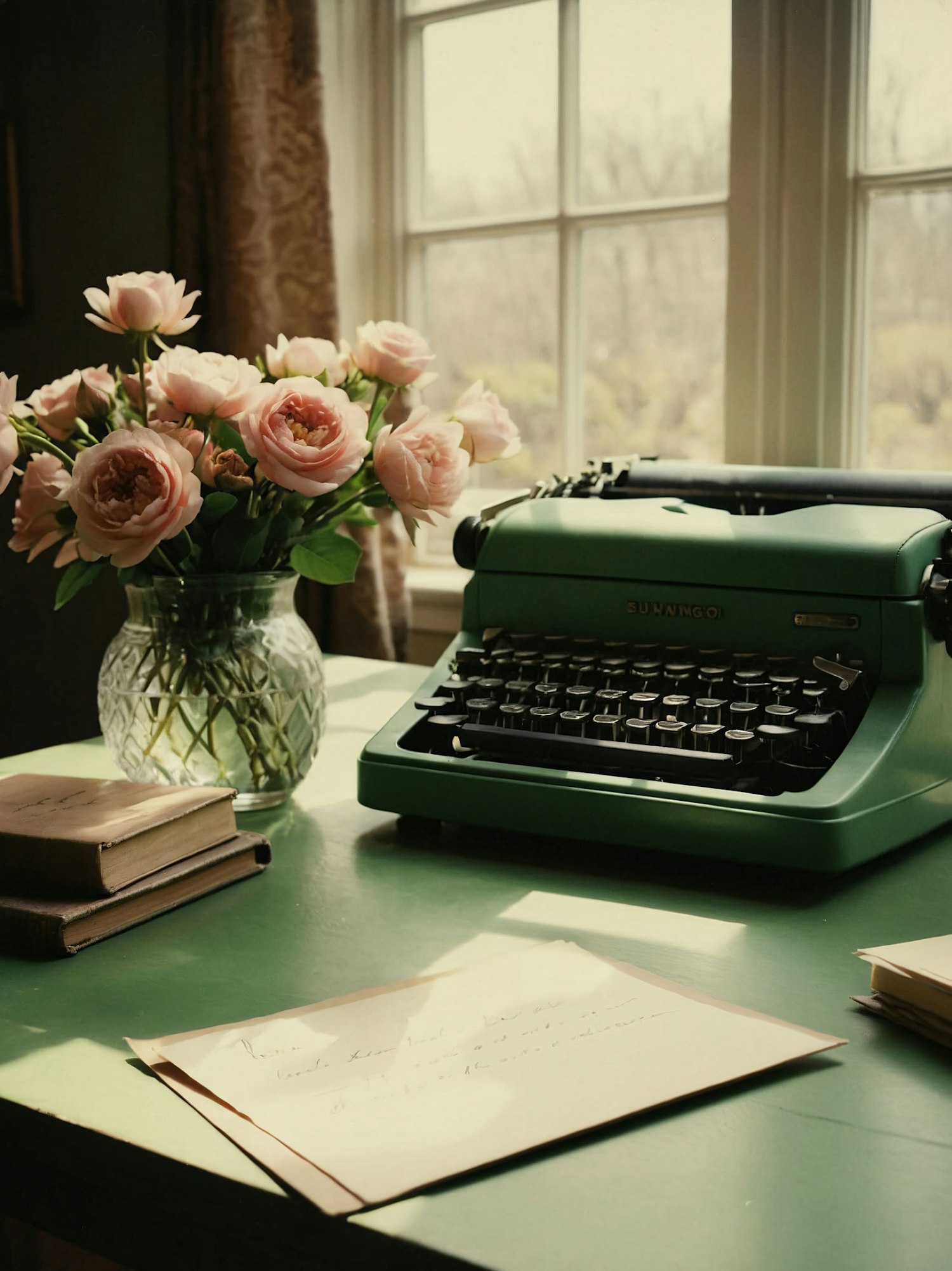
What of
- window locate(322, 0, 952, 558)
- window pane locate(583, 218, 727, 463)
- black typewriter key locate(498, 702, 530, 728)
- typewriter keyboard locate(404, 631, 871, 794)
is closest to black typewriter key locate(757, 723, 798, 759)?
typewriter keyboard locate(404, 631, 871, 794)

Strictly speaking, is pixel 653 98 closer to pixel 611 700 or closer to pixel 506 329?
pixel 506 329

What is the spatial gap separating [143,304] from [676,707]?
569 millimetres

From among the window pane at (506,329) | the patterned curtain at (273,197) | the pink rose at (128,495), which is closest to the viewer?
the pink rose at (128,495)

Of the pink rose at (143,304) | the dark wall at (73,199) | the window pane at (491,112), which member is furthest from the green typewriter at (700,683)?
the dark wall at (73,199)

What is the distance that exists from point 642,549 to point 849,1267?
78 centimetres

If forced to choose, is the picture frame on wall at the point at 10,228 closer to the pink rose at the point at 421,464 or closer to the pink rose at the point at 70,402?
the pink rose at the point at 70,402

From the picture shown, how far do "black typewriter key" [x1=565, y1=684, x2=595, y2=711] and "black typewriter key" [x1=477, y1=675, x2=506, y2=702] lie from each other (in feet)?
0.21

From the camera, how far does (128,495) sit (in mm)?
1000

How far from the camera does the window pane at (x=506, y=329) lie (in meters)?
2.30

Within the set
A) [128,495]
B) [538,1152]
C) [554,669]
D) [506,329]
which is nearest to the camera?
[538,1152]

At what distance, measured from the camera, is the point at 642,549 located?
1231 millimetres

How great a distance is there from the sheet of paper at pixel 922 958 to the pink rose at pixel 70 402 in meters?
0.79

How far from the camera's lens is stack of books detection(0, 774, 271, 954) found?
2.95 feet

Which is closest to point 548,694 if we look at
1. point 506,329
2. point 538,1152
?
point 538,1152
